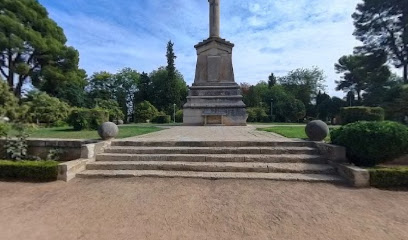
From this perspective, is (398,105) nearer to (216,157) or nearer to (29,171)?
(216,157)

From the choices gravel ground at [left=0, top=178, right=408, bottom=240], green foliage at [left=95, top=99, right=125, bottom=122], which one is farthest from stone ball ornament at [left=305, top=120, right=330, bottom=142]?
green foliage at [left=95, top=99, right=125, bottom=122]

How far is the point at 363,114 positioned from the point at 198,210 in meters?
13.3

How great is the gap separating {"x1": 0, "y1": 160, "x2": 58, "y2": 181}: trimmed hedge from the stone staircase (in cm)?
60

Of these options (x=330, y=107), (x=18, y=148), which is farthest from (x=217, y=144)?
(x=330, y=107)

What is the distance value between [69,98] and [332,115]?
37820mm

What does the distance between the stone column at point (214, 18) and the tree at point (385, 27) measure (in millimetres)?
21510

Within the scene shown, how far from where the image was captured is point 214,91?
18.9m

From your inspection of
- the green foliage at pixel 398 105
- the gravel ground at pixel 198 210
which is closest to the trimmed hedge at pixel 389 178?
the gravel ground at pixel 198 210

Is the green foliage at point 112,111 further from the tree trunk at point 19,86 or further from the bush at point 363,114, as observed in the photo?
the bush at point 363,114

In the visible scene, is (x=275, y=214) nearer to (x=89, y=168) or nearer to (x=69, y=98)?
(x=89, y=168)

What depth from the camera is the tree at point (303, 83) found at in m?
49.6

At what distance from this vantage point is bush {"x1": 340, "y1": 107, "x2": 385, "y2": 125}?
13250 millimetres

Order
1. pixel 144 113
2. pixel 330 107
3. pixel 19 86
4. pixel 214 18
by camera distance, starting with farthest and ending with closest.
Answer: pixel 330 107 < pixel 144 113 < pixel 19 86 < pixel 214 18

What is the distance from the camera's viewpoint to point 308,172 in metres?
5.43
